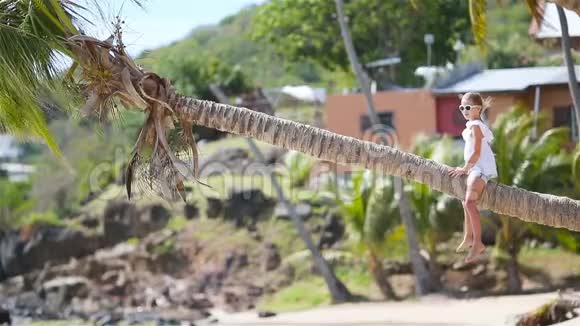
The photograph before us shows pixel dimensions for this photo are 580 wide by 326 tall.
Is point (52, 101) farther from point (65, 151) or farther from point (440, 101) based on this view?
point (65, 151)

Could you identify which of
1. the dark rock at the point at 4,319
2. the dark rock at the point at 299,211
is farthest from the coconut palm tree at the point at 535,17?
the dark rock at the point at 299,211

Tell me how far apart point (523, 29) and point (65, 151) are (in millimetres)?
27590

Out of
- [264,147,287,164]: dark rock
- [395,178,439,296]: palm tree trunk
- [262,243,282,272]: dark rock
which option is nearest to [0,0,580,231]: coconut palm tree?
[395,178,439,296]: palm tree trunk

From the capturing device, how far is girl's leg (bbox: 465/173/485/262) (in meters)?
8.72

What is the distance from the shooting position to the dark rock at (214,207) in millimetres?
33125

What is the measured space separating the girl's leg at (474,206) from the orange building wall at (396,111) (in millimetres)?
18965

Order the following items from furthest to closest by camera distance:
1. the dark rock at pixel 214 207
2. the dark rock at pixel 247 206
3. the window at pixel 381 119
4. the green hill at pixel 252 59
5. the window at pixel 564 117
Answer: the green hill at pixel 252 59, the dark rock at pixel 214 207, the dark rock at pixel 247 206, the window at pixel 381 119, the window at pixel 564 117

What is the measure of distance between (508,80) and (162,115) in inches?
741

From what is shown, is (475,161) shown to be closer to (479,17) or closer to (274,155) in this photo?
(479,17)

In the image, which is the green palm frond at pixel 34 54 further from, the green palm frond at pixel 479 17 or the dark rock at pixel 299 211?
the dark rock at pixel 299 211

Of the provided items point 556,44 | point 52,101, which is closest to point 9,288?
point 556,44

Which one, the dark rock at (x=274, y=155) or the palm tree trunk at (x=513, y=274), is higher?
the dark rock at (x=274, y=155)

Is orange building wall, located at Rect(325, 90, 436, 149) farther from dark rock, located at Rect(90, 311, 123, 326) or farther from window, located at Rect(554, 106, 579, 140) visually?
dark rock, located at Rect(90, 311, 123, 326)

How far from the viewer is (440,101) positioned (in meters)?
28.2
